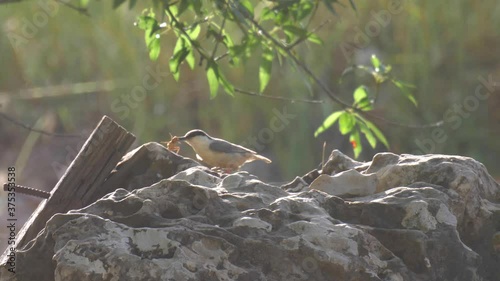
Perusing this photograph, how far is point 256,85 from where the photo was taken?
22.5 ft

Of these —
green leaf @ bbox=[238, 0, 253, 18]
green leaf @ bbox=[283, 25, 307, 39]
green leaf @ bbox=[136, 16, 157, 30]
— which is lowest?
green leaf @ bbox=[283, 25, 307, 39]

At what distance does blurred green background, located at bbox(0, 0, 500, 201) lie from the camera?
6582 mm

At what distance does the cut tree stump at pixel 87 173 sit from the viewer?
8.80 feet

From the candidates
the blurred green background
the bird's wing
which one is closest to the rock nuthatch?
the bird's wing

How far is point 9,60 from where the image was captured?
7.81 metres

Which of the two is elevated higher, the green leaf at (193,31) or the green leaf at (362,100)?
the green leaf at (193,31)

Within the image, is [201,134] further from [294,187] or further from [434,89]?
[434,89]

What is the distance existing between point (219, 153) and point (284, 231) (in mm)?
1340

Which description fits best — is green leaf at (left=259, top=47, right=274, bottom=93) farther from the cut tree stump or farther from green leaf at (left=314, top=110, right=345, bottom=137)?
the cut tree stump

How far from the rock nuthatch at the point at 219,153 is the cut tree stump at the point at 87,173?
750 millimetres

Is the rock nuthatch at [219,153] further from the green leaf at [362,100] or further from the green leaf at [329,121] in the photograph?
the green leaf at [362,100]

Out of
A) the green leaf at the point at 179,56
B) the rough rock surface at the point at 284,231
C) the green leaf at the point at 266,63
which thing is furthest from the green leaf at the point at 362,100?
the rough rock surface at the point at 284,231

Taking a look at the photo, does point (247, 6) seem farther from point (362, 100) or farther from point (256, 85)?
point (256, 85)

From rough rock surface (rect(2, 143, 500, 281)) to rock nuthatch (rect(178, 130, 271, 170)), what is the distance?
0.94 meters
